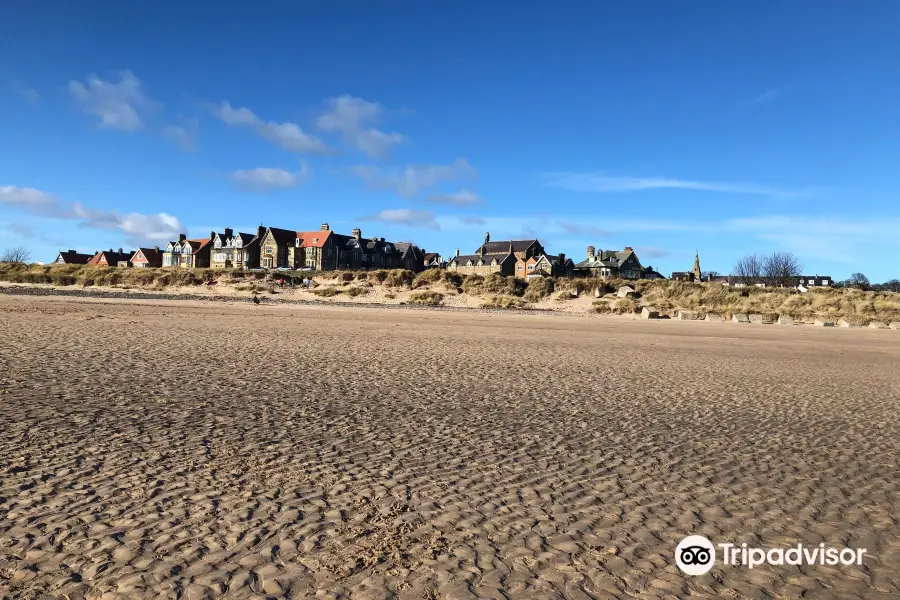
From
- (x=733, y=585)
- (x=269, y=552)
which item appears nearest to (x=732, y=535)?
(x=733, y=585)

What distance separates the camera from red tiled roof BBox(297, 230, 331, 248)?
99062 millimetres

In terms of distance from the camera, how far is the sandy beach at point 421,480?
3.91 metres

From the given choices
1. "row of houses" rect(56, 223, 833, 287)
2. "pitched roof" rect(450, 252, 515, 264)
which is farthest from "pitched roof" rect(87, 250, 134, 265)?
"pitched roof" rect(450, 252, 515, 264)

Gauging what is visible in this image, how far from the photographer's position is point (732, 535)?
475 cm

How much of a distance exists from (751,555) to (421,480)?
9.34 feet

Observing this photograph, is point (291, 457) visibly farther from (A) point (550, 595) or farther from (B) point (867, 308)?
(B) point (867, 308)

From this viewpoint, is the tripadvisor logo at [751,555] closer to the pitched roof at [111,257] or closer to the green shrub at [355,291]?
the green shrub at [355,291]

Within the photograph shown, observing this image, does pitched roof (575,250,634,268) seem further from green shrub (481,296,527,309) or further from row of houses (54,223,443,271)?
green shrub (481,296,527,309)

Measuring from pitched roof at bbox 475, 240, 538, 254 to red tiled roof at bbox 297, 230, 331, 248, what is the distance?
28501 millimetres

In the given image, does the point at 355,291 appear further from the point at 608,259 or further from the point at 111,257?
the point at 111,257

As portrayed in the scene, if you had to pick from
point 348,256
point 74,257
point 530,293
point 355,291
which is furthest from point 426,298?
point 74,257

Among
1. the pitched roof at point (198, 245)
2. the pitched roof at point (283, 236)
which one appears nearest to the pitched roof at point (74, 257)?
the pitched roof at point (198, 245)

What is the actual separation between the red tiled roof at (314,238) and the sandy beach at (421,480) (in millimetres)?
87468

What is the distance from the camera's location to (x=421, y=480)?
5.76m
